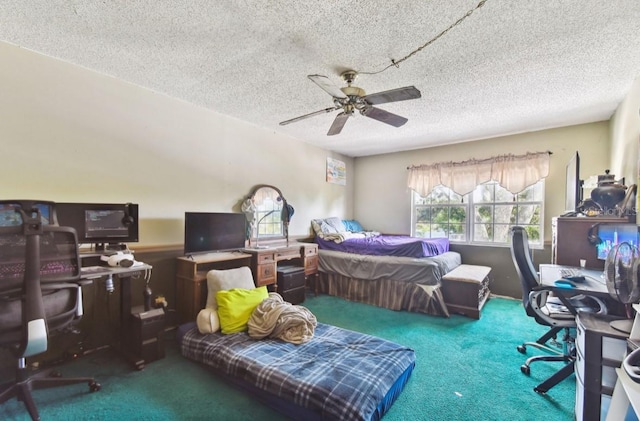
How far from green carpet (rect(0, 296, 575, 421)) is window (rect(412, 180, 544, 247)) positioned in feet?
6.66

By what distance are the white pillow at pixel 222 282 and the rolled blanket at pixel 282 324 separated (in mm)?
388

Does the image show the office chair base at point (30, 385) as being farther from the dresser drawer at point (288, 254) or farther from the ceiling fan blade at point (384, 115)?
the ceiling fan blade at point (384, 115)

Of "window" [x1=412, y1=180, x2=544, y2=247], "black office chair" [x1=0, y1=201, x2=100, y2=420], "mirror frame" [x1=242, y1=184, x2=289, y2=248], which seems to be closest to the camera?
"black office chair" [x1=0, y1=201, x2=100, y2=420]

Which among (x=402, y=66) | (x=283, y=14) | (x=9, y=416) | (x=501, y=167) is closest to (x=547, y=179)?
(x=501, y=167)

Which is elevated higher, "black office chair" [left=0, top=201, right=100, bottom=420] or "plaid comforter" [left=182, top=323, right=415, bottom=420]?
"black office chair" [left=0, top=201, right=100, bottom=420]

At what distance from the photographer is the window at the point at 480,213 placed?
4215 mm

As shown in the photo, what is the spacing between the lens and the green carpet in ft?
5.70

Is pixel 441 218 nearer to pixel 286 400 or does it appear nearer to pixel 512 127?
pixel 512 127

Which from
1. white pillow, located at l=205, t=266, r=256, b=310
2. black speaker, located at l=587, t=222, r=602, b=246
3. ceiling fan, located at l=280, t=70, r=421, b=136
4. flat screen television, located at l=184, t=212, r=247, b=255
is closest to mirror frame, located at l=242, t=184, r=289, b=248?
flat screen television, located at l=184, t=212, r=247, b=255

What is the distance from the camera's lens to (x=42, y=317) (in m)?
1.53

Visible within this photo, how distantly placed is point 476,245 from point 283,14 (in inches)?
169

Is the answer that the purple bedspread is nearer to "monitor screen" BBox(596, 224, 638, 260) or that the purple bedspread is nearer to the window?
the window

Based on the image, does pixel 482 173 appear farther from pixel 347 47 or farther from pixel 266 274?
pixel 266 274

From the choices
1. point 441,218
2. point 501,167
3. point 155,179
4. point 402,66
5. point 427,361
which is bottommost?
point 427,361
